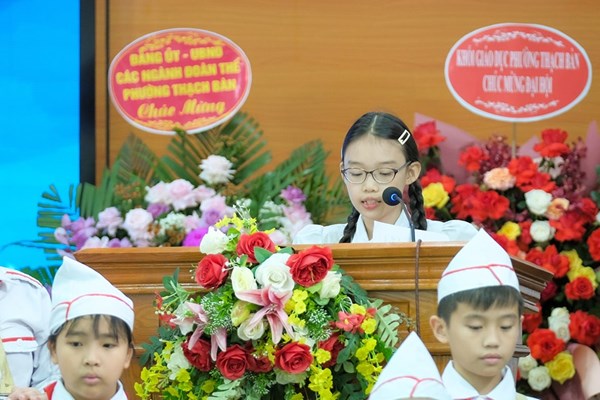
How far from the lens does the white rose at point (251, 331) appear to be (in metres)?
2.90

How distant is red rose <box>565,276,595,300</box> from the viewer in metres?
4.80

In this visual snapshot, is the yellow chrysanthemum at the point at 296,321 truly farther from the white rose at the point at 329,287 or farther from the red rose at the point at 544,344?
the red rose at the point at 544,344

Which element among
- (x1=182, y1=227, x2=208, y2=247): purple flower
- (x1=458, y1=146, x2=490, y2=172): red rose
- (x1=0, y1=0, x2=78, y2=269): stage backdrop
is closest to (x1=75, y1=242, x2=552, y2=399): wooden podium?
(x1=182, y1=227, x2=208, y2=247): purple flower

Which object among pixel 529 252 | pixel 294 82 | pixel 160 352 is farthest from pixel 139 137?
pixel 160 352

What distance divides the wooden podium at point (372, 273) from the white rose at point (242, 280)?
222 mm

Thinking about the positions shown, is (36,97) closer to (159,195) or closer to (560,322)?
(159,195)

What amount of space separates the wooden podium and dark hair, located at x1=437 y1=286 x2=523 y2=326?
37 centimetres

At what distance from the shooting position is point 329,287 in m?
2.94

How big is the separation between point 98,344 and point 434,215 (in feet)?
8.06

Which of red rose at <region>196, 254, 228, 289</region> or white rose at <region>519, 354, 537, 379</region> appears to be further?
white rose at <region>519, 354, 537, 379</region>

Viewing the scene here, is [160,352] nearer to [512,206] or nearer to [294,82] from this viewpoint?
[512,206]

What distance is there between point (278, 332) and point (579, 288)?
7.32ft

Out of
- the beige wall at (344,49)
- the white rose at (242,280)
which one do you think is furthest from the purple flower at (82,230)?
the white rose at (242,280)

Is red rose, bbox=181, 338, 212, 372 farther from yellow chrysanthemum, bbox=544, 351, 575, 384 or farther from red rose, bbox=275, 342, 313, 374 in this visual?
yellow chrysanthemum, bbox=544, 351, 575, 384
